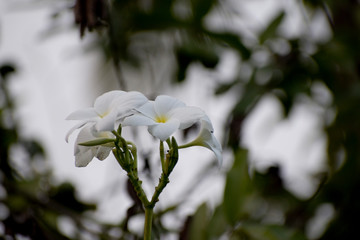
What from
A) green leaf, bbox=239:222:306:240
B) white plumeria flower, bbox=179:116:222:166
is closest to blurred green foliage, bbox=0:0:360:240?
green leaf, bbox=239:222:306:240

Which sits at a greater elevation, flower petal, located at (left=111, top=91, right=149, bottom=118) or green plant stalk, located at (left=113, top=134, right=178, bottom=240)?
flower petal, located at (left=111, top=91, right=149, bottom=118)

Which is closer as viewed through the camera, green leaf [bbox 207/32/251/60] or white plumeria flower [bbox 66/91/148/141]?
white plumeria flower [bbox 66/91/148/141]

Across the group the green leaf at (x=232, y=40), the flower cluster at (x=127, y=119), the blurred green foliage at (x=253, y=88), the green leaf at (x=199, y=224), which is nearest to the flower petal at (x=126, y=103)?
the flower cluster at (x=127, y=119)

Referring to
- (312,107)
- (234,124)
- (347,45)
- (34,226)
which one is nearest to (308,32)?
(347,45)

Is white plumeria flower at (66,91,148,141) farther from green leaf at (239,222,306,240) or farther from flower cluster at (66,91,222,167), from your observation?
green leaf at (239,222,306,240)

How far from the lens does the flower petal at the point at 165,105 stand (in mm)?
547

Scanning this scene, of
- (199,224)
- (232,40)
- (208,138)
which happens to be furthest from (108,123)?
(232,40)

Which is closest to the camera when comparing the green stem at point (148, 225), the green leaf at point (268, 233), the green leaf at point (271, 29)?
the green stem at point (148, 225)

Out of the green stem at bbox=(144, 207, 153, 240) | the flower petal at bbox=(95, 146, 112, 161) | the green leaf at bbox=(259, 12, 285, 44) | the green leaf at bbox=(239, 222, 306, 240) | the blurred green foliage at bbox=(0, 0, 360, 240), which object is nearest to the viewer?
the green stem at bbox=(144, 207, 153, 240)

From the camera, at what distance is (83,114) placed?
0.53 meters

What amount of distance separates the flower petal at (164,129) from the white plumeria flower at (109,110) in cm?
→ 3

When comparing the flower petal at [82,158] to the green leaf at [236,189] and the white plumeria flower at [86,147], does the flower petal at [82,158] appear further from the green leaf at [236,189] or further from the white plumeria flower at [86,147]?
the green leaf at [236,189]

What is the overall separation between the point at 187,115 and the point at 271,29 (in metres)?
0.93

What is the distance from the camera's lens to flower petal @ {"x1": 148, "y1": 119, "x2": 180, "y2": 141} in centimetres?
48
